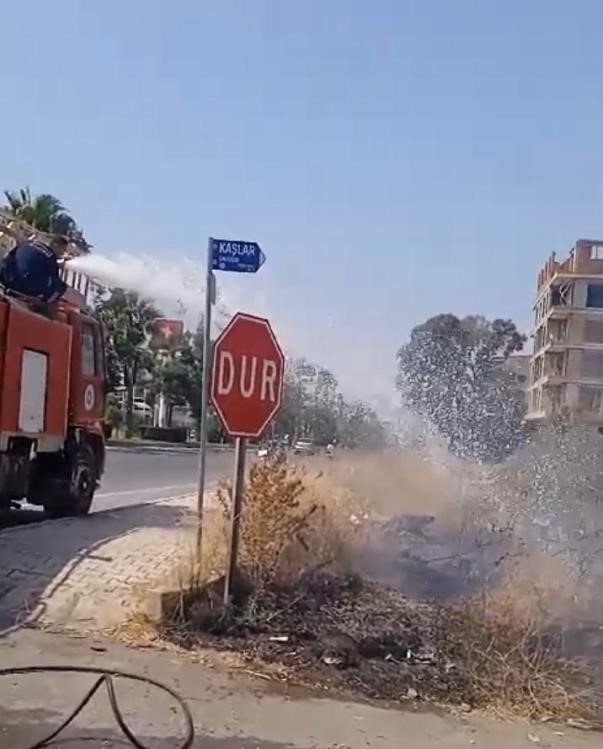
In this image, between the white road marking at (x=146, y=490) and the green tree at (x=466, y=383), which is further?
the green tree at (x=466, y=383)

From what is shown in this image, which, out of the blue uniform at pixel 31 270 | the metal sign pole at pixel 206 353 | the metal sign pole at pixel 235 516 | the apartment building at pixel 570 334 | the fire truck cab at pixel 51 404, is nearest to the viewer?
the metal sign pole at pixel 235 516

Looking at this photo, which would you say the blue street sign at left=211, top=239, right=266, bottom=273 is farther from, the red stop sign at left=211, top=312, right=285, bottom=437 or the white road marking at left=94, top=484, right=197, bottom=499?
the white road marking at left=94, top=484, right=197, bottom=499

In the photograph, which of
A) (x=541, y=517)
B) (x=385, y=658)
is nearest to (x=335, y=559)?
(x=385, y=658)

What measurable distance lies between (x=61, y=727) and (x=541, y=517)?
8.50 metres

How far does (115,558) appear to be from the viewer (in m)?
9.20

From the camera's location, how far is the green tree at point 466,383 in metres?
21.0

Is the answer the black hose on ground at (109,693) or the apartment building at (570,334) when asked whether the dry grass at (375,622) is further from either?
the apartment building at (570,334)

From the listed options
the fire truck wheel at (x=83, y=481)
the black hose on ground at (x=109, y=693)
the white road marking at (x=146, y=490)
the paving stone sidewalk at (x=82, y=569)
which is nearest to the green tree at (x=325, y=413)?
the white road marking at (x=146, y=490)

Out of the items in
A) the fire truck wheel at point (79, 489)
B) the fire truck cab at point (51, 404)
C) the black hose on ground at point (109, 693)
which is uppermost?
the fire truck cab at point (51, 404)

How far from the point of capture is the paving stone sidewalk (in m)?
7.70

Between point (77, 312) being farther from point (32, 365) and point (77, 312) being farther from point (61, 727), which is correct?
point (61, 727)

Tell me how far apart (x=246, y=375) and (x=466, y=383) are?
17121 mm

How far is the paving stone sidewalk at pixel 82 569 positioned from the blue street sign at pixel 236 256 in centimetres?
223

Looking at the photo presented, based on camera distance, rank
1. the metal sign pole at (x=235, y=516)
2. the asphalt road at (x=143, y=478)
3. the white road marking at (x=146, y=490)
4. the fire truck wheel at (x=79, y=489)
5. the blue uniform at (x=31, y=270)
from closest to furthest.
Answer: the metal sign pole at (x=235, y=516) → the blue uniform at (x=31, y=270) → the fire truck wheel at (x=79, y=489) → the asphalt road at (x=143, y=478) → the white road marking at (x=146, y=490)
